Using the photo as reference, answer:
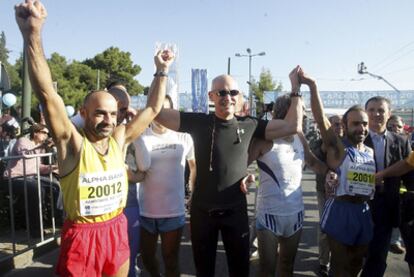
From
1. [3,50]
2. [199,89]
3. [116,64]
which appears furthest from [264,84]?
[3,50]

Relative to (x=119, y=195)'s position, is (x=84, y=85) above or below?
above

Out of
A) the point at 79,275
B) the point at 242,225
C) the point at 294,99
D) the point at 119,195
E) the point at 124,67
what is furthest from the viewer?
the point at 124,67

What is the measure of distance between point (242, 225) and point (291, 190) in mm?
558

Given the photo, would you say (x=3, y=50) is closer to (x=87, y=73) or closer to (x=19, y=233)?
(x=87, y=73)

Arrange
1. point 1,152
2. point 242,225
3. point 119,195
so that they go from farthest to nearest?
point 1,152, point 242,225, point 119,195

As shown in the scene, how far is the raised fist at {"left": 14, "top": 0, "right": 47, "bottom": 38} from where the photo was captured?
6.77 ft

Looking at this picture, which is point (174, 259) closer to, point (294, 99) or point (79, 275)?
point (79, 275)

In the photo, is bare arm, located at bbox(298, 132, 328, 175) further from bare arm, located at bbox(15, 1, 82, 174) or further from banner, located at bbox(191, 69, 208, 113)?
banner, located at bbox(191, 69, 208, 113)

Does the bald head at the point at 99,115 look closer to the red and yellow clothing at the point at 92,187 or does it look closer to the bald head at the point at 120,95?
the red and yellow clothing at the point at 92,187

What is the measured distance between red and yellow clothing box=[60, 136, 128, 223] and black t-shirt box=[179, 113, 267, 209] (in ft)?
2.47

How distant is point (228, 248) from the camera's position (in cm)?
303

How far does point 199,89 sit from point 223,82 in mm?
11078

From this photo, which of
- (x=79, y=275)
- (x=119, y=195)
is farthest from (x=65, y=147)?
(x=79, y=275)

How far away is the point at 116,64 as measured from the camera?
47094 mm
